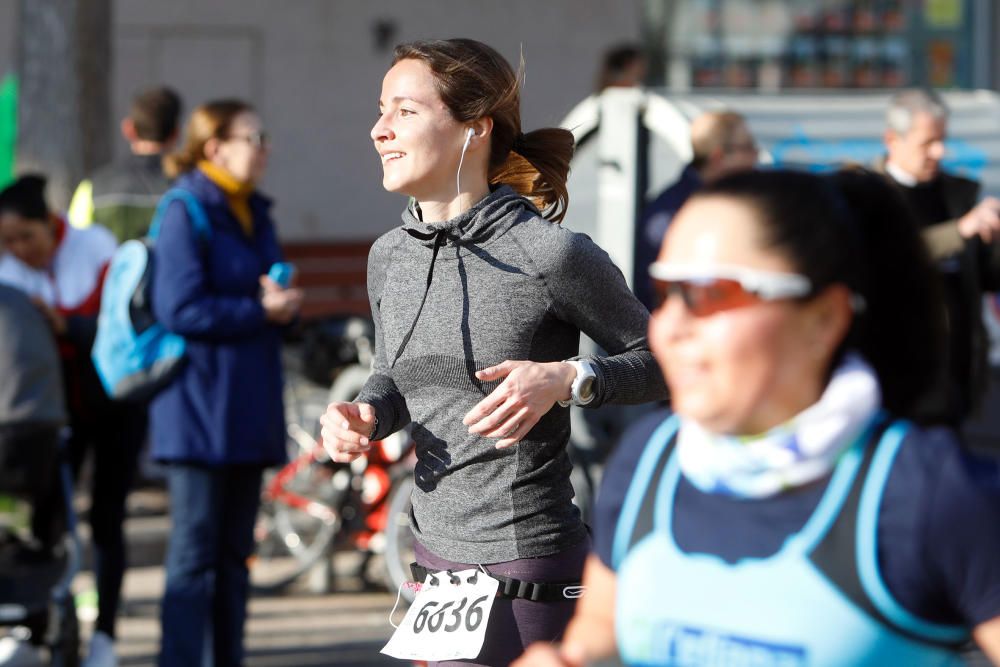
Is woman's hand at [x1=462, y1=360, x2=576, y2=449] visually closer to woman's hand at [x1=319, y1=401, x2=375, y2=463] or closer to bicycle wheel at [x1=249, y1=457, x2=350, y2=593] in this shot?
woman's hand at [x1=319, y1=401, x2=375, y2=463]

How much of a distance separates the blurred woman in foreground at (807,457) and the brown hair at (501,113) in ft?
4.21

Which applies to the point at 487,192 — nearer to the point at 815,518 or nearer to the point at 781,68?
the point at 815,518

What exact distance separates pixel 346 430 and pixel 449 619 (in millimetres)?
403

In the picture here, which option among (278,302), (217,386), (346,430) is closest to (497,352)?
(346,430)

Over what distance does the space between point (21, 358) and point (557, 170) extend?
8.11 ft

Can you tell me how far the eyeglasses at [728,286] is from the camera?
1688mm

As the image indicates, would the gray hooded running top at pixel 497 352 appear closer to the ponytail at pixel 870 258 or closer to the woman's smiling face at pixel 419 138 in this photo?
the woman's smiling face at pixel 419 138

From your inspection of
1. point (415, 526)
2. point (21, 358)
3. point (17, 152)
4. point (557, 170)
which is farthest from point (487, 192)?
point (17, 152)

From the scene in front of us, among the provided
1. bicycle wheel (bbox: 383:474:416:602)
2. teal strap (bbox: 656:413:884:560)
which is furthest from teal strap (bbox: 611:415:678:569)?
bicycle wheel (bbox: 383:474:416:602)

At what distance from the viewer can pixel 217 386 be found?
5.07m

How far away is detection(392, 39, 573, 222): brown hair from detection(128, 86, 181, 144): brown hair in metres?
3.82

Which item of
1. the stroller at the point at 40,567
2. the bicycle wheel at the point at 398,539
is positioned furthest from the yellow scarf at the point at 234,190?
the bicycle wheel at the point at 398,539

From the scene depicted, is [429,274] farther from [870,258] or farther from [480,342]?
[870,258]

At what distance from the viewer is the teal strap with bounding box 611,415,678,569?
188 centimetres
